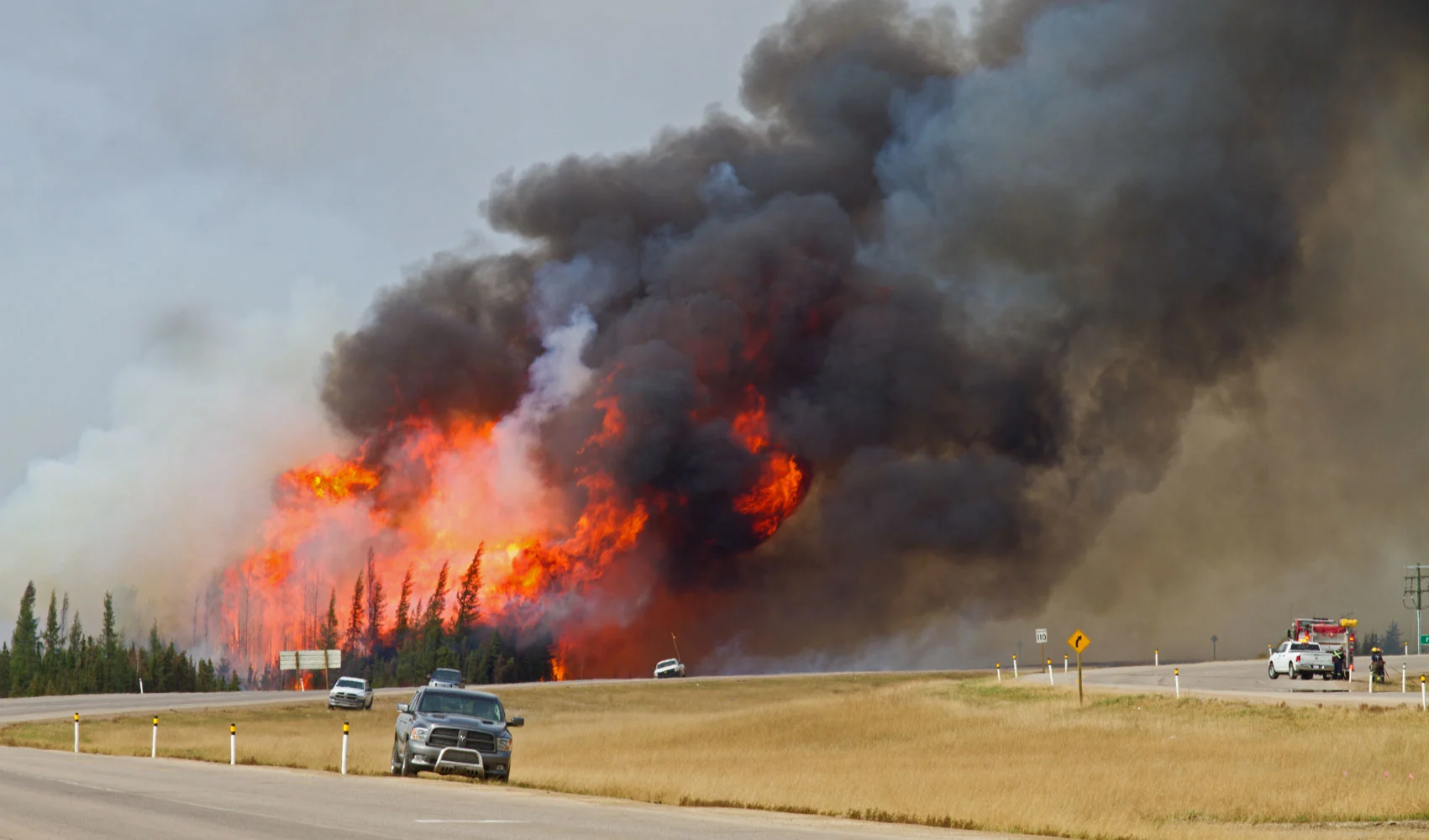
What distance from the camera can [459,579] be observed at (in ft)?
337

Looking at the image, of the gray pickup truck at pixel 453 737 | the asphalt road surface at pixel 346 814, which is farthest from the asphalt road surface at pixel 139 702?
the gray pickup truck at pixel 453 737

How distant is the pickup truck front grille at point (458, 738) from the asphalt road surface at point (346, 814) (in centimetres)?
86

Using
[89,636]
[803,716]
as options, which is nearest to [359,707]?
[803,716]

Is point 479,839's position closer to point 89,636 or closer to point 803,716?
point 803,716

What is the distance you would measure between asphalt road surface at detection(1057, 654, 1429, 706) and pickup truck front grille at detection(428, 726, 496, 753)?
31.6 m

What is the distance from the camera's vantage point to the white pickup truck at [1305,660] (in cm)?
6425

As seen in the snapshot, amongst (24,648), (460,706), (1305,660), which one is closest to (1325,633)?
(1305,660)

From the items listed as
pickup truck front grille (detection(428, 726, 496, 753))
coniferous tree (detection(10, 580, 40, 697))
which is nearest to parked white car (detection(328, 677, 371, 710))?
pickup truck front grille (detection(428, 726, 496, 753))

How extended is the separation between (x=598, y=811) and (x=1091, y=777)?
14.7m

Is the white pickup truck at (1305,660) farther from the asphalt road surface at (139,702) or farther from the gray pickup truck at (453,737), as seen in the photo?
the asphalt road surface at (139,702)

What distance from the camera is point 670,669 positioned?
104 meters

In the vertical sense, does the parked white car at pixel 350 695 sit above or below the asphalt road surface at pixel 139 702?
above

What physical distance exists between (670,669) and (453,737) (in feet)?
249

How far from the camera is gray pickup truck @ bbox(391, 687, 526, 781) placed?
29109mm
